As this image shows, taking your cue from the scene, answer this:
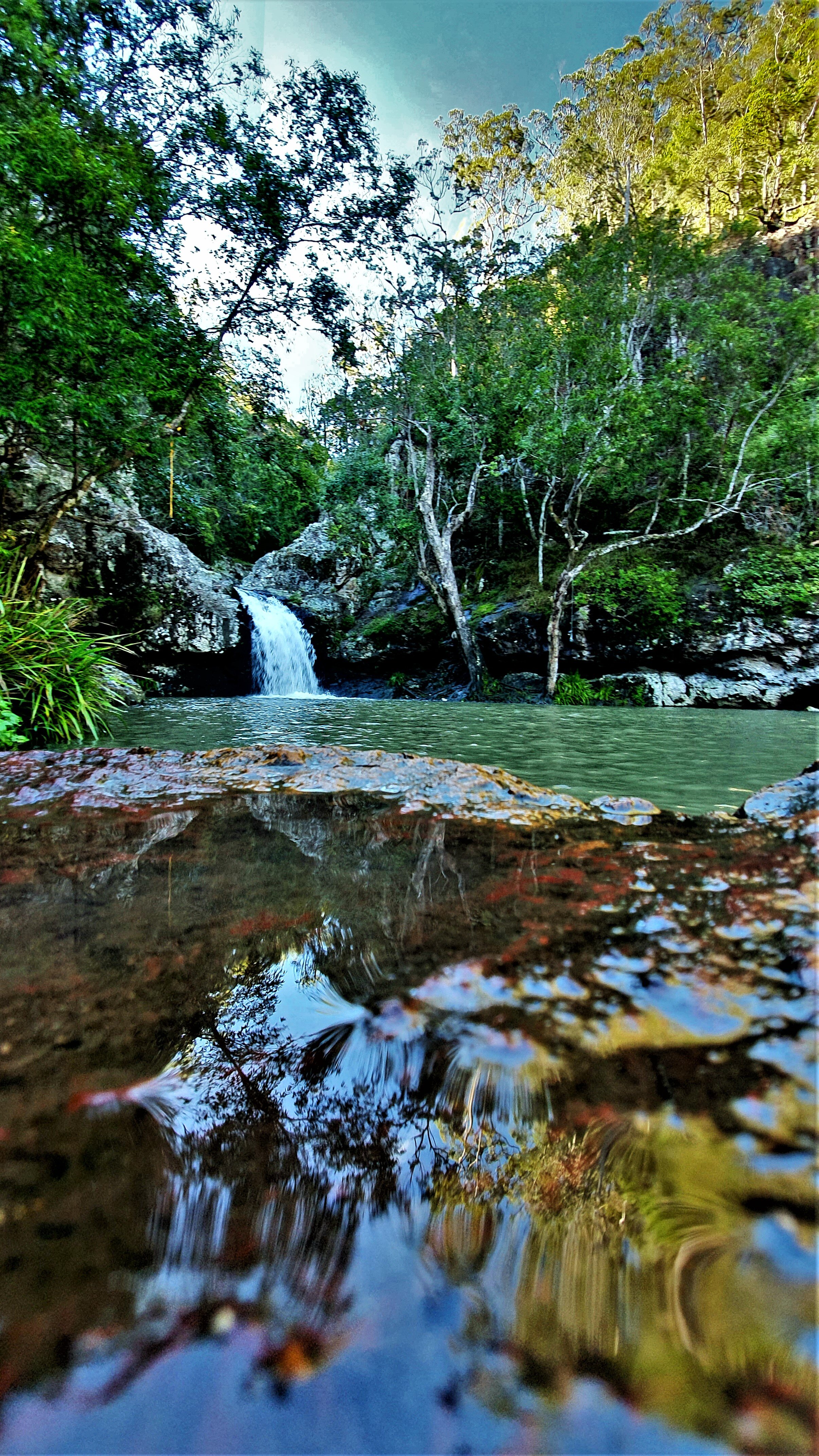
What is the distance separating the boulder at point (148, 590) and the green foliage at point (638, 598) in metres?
7.63

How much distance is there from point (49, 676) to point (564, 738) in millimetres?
5146

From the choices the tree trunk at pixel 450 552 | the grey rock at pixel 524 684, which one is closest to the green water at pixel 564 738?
the grey rock at pixel 524 684

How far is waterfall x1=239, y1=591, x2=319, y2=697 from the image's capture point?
44.5 ft

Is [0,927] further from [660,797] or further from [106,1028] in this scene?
[660,797]

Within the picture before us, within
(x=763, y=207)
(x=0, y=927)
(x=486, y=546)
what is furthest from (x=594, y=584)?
(x=763, y=207)

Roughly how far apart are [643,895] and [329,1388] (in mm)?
1112

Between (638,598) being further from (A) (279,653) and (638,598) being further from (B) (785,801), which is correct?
(B) (785,801)

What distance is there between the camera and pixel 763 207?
26312mm

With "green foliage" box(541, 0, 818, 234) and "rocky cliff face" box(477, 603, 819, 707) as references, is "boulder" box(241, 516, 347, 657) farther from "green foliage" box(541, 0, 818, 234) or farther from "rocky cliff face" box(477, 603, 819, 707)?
"green foliage" box(541, 0, 818, 234)

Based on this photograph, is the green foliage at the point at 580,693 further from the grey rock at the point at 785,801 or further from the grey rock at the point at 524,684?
the grey rock at the point at 785,801

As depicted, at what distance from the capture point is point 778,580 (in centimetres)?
1159

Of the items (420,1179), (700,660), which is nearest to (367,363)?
(700,660)

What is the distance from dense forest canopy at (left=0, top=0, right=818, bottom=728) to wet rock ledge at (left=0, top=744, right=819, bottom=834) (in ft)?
15.8

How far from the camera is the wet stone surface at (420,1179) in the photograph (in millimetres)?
496
